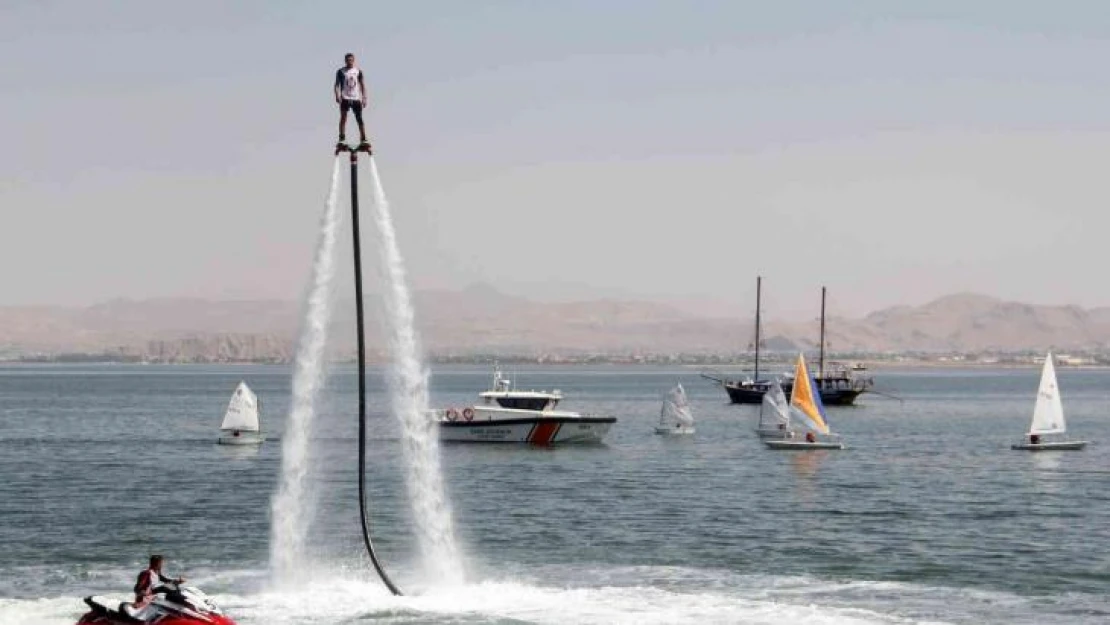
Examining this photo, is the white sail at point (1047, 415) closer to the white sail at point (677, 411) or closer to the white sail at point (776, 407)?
the white sail at point (776, 407)

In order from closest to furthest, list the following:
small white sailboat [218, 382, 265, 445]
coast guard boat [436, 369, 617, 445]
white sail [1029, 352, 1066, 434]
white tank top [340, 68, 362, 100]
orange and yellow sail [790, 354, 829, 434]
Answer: white tank top [340, 68, 362, 100] < white sail [1029, 352, 1066, 434] < orange and yellow sail [790, 354, 829, 434] < coast guard boat [436, 369, 617, 445] < small white sailboat [218, 382, 265, 445]

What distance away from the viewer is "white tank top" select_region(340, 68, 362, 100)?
29.3 meters

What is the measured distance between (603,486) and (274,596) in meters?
38.5

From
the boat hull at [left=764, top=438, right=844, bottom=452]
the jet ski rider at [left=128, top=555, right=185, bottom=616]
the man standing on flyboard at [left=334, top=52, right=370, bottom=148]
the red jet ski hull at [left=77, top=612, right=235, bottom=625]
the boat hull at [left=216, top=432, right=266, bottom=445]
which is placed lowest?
the boat hull at [left=216, top=432, right=266, bottom=445]

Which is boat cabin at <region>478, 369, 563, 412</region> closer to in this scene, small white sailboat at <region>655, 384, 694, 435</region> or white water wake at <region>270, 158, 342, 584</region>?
small white sailboat at <region>655, 384, 694, 435</region>

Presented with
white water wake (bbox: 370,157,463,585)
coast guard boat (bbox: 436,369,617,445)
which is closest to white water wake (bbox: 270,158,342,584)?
white water wake (bbox: 370,157,463,585)

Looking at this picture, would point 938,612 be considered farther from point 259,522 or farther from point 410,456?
point 259,522

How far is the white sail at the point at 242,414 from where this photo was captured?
107188 millimetres

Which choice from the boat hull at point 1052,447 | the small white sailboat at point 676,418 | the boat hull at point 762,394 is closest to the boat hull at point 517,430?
the small white sailboat at point 676,418

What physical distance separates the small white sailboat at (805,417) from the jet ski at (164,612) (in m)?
70.9

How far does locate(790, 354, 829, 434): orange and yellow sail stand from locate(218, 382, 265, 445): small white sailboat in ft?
114

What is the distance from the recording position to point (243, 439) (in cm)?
10531

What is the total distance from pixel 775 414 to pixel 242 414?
115ft

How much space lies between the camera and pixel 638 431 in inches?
5157
